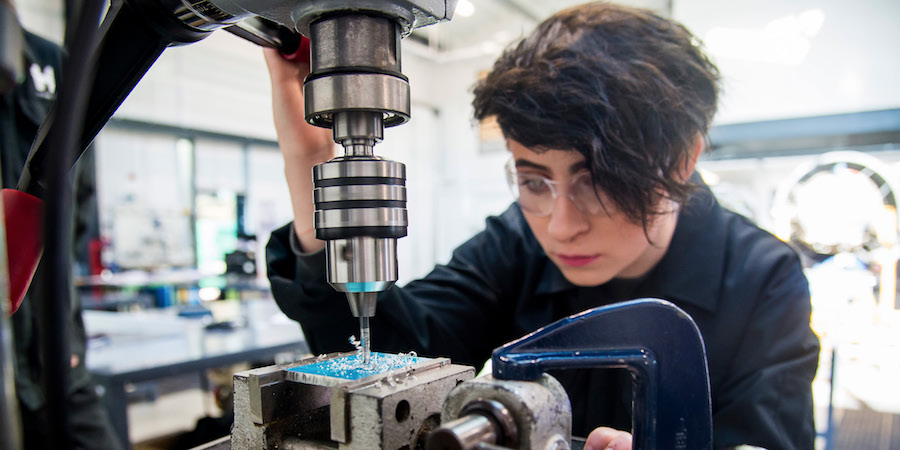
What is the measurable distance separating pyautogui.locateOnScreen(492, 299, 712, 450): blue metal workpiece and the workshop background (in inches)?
12.1

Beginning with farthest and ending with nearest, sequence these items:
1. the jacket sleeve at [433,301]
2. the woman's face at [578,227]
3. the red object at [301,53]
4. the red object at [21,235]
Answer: the woman's face at [578,227]
the jacket sleeve at [433,301]
the red object at [301,53]
the red object at [21,235]

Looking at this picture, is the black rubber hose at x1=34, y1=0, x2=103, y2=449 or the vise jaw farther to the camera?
the vise jaw

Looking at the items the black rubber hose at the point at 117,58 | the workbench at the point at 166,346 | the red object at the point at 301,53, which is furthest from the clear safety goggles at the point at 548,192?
the workbench at the point at 166,346

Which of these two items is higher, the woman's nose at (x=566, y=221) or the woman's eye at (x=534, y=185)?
the woman's eye at (x=534, y=185)

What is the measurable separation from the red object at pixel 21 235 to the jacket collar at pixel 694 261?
97 centimetres

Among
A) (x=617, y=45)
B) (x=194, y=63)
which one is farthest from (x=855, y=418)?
(x=194, y=63)

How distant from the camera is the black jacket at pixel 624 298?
855mm

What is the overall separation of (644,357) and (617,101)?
55 centimetres

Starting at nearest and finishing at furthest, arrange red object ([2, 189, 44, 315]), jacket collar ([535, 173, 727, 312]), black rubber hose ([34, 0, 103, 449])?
black rubber hose ([34, 0, 103, 449]) → red object ([2, 189, 44, 315]) → jacket collar ([535, 173, 727, 312])

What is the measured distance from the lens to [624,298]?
1.16 m

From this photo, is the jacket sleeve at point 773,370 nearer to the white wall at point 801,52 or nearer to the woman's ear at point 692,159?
the woman's ear at point 692,159

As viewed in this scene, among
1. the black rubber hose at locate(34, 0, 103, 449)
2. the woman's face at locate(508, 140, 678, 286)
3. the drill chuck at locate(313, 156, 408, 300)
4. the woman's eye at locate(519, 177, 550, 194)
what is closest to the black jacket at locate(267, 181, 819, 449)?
the woman's face at locate(508, 140, 678, 286)

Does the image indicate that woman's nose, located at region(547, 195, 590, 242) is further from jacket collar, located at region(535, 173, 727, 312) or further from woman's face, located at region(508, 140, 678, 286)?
jacket collar, located at region(535, 173, 727, 312)

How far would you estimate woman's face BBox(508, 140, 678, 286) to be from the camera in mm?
955
